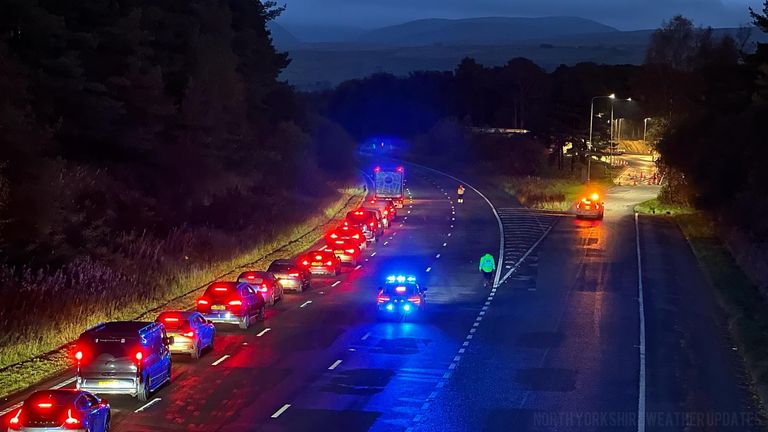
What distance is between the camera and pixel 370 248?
6222 centimetres

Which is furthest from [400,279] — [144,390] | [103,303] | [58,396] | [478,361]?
[58,396]

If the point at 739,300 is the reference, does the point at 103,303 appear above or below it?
above

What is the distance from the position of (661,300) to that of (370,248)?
908 inches

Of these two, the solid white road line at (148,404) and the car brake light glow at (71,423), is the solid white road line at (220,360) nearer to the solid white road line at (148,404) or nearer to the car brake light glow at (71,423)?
the solid white road line at (148,404)

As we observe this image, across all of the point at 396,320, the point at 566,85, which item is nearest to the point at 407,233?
the point at 396,320

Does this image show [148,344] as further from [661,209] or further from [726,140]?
[661,209]

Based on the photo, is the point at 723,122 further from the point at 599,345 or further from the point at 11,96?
the point at 11,96

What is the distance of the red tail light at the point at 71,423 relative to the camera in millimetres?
19234

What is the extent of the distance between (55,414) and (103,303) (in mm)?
16605

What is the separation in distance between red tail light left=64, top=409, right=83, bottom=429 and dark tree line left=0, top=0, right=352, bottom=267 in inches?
689

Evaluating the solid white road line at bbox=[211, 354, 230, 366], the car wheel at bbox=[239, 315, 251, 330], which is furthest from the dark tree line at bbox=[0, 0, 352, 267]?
the solid white road line at bbox=[211, 354, 230, 366]

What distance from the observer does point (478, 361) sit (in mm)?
29906

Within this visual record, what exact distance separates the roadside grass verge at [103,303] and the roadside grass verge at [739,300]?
19.0m

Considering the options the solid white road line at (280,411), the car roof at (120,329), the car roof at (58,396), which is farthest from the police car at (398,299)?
the car roof at (58,396)
